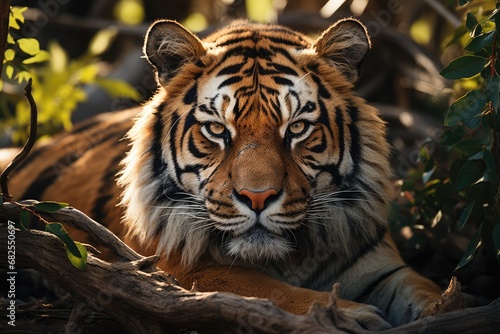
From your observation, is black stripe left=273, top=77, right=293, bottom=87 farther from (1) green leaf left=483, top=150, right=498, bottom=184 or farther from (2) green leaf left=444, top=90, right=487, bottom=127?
(1) green leaf left=483, top=150, right=498, bottom=184

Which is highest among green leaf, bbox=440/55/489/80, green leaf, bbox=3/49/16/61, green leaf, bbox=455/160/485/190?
green leaf, bbox=440/55/489/80

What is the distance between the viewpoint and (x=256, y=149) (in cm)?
293

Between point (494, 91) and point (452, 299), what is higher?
point (494, 91)

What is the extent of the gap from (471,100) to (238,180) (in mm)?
847

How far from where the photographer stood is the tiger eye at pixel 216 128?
3.09 m

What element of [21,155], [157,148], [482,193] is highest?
[482,193]

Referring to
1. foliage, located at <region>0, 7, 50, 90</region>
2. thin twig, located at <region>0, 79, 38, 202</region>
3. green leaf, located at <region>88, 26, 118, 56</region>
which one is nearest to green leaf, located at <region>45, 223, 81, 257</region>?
thin twig, located at <region>0, 79, 38, 202</region>

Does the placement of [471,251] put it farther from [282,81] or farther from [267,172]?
[282,81]

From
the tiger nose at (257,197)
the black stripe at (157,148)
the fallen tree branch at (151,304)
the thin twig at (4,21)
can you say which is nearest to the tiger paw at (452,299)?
the fallen tree branch at (151,304)

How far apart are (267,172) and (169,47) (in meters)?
0.79

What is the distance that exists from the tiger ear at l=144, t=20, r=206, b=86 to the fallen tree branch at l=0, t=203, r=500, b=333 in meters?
0.88

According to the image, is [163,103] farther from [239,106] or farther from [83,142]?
[83,142]

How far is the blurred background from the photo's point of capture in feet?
12.8

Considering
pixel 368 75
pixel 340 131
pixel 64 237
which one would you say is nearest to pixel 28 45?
pixel 64 237
